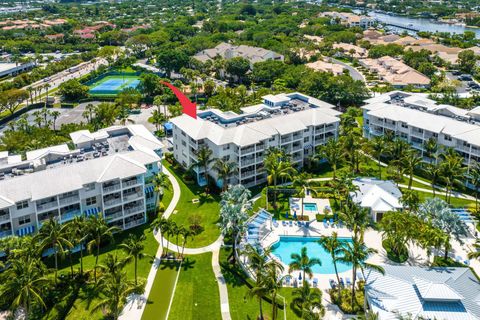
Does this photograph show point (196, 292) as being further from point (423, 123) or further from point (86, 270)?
point (423, 123)

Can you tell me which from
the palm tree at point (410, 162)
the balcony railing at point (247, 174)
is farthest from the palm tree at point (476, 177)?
the balcony railing at point (247, 174)

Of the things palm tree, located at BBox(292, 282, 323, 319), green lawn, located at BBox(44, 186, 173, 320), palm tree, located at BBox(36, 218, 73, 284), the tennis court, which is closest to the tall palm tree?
palm tree, located at BBox(292, 282, 323, 319)

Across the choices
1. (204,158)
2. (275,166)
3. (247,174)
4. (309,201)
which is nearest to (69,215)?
(204,158)

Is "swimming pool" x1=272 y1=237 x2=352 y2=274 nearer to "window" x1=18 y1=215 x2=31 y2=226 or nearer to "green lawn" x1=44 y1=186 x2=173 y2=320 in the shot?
"green lawn" x1=44 y1=186 x2=173 y2=320

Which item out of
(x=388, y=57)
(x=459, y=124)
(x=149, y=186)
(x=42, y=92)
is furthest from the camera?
(x=388, y=57)

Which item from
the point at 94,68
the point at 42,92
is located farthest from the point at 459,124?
the point at 94,68

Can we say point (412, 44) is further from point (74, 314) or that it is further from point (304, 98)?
point (74, 314)

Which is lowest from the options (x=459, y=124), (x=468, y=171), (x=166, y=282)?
(x=166, y=282)
